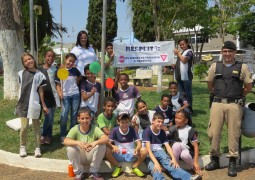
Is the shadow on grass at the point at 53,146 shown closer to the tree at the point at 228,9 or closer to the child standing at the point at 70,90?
the child standing at the point at 70,90

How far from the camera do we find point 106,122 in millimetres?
5883

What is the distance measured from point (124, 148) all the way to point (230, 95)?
175 centimetres

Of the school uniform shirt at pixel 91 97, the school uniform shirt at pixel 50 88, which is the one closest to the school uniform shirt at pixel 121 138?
the school uniform shirt at pixel 91 97

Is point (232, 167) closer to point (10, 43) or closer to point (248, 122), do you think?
point (248, 122)

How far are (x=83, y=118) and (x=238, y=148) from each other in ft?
7.93

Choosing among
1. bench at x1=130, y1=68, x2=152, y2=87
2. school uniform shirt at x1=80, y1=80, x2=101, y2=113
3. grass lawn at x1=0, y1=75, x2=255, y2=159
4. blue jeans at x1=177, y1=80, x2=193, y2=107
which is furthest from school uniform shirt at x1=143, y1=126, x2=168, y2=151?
bench at x1=130, y1=68, x2=152, y2=87

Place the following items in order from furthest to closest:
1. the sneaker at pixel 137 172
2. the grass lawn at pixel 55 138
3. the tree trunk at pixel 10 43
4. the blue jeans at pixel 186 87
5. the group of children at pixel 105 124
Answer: the tree trunk at pixel 10 43 < the blue jeans at pixel 186 87 < the grass lawn at pixel 55 138 < the sneaker at pixel 137 172 < the group of children at pixel 105 124

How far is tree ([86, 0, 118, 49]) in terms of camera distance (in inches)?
1535

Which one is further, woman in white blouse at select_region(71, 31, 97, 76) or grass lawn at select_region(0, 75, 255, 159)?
woman in white blouse at select_region(71, 31, 97, 76)

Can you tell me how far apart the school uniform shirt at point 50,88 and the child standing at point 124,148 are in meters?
1.38

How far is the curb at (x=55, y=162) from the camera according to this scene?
560 centimetres

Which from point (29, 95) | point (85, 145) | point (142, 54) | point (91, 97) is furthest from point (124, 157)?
point (142, 54)

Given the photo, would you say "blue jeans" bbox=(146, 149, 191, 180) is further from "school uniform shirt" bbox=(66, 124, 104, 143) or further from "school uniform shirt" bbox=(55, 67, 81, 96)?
"school uniform shirt" bbox=(55, 67, 81, 96)

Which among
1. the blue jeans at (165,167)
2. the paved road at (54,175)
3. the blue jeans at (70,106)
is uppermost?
the blue jeans at (70,106)
